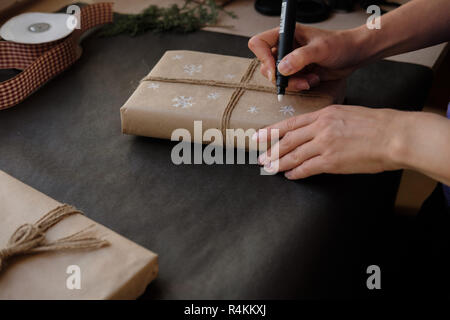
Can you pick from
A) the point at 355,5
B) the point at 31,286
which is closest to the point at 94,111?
the point at 31,286

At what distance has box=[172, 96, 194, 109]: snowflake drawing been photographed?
0.73 m

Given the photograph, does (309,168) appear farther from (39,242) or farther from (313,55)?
(39,242)

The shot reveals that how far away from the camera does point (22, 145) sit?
2.49 ft

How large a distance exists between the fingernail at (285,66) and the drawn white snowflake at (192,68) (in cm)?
15

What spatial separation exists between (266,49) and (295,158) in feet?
0.75

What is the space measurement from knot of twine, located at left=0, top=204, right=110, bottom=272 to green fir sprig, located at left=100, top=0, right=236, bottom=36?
63 centimetres

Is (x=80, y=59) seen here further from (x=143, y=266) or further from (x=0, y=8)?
(x=143, y=266)

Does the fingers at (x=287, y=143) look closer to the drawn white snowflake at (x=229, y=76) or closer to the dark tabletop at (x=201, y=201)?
the dark tabletop at (x=201, y=201)

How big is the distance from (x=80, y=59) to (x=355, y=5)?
0.71m

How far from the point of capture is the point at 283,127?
27.5 inches

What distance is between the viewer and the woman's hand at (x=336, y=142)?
653 millimetres

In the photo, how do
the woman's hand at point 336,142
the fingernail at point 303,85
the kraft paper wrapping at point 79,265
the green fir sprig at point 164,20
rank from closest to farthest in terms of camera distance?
the kraft paper wrapping at point 79,265, the woman's hand at point 336,142, the fingernail at point 303,85, the green fir sprig at point 164,20

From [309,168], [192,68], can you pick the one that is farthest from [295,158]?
[192,68]

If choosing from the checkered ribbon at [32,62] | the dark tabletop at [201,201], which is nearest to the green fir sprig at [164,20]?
the checkered ribbon at [32,62]
